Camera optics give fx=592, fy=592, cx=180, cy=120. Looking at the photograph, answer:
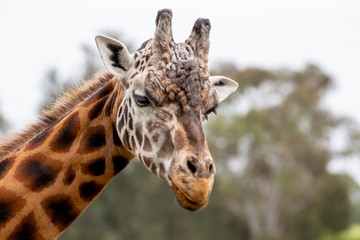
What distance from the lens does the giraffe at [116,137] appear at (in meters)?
6.23

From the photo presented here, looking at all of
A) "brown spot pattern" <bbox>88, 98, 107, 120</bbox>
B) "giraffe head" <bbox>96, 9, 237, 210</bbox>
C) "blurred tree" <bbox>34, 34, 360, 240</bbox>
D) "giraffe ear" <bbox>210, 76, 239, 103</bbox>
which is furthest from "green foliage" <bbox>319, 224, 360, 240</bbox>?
"giraffe head" <bbox>96, 9, 237, 210</bbox>

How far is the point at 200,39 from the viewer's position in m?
6.95

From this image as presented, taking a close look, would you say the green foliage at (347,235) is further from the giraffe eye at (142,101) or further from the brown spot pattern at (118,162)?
the giraffe eye at (142,101)

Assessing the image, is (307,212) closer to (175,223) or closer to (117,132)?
(175,223)

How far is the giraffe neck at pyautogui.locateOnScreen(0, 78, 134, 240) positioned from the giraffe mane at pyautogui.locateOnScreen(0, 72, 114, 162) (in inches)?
5.5

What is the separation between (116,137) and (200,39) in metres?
1.58

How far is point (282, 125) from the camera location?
187 ft

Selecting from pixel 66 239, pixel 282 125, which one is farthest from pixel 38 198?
pixel 282 125

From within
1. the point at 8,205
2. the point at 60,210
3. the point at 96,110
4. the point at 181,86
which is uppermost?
the point at 181,86

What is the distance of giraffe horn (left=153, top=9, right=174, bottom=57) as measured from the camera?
670 centimetres

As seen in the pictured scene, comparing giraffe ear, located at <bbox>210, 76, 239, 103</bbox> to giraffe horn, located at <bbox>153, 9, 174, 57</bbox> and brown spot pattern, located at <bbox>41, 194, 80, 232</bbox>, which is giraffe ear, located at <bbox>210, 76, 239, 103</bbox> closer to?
giraffe horn, located at <bbox>153, 9, 174, 57</bbox>

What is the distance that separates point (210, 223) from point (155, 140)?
47.9 m

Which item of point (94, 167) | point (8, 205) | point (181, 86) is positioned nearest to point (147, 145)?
point (181, 86)

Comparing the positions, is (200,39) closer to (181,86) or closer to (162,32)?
(162,32)
